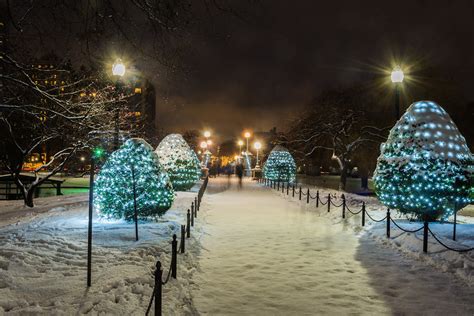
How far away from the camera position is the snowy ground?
5.67 meters

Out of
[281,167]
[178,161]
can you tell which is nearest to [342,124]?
[281,167]

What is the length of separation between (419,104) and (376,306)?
9795 millimetres

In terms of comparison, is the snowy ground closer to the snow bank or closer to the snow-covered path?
the snow-covered path

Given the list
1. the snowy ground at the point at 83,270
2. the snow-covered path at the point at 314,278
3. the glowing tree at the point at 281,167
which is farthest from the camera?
the glowing tree at the point at 281,167

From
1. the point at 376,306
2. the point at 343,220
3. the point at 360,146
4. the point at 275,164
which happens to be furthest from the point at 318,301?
the point at 275,164

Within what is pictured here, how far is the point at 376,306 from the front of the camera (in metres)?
6.50

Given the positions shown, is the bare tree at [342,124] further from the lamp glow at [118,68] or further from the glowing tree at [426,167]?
the lamp glow at [118,68]

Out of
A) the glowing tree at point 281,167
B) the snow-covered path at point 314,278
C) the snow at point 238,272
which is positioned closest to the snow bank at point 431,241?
the snow at point 238,272

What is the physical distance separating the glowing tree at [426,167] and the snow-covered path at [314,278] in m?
2.23

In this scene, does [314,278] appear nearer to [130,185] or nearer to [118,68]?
[130,185]

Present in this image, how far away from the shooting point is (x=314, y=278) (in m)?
8.03

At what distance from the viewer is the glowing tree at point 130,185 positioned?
1271 centimetres

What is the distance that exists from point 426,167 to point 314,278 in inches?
281

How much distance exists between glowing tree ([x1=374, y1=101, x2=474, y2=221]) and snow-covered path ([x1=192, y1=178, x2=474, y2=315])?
223cm
